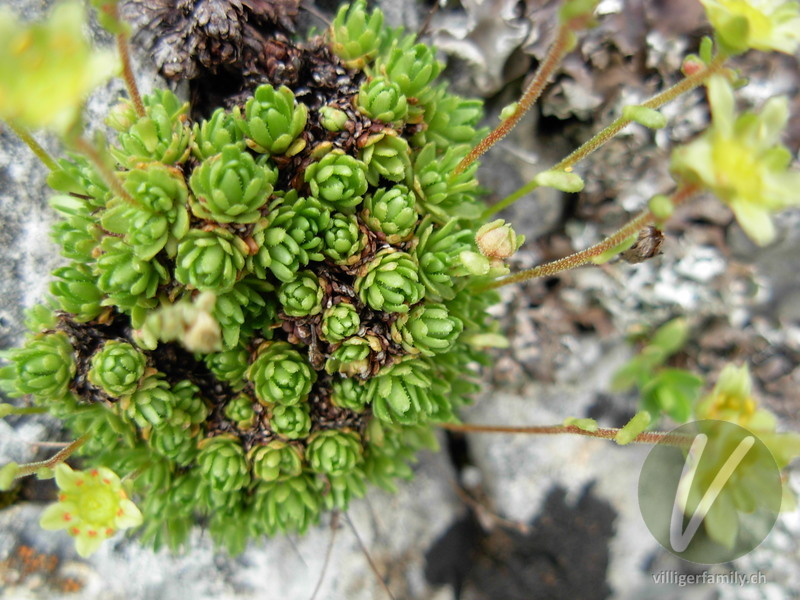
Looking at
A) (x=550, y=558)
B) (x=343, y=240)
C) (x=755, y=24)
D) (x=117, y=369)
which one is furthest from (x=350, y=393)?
(x=550, y=558)

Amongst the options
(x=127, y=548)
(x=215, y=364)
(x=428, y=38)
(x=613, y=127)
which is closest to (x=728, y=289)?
(x=613, y=127)

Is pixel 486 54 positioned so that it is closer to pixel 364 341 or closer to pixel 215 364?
pixel 364 341

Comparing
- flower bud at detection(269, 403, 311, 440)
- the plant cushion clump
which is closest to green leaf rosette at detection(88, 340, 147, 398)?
the plant cushion clump

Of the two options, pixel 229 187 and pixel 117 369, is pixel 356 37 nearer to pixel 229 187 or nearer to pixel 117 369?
pixel 229 187

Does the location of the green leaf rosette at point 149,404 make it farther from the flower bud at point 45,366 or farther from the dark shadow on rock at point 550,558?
the dark shadow on rock at point 550,558

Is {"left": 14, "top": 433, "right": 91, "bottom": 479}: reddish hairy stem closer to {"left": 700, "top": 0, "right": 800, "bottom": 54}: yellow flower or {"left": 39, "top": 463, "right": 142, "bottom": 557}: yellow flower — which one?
{"left": 39, "top": 463, "right": 142, "bottom": 557}: yellow flower
